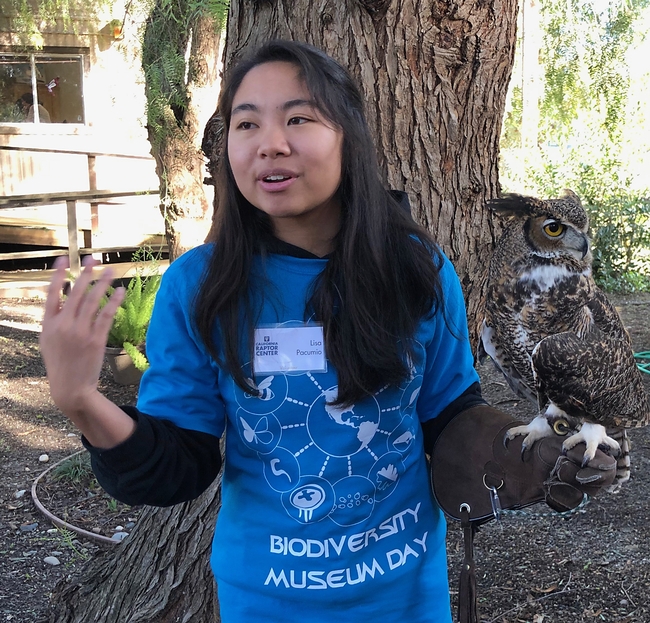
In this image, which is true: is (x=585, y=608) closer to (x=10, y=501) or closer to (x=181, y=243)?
(x=10, y=501)

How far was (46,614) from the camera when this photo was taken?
271 cm

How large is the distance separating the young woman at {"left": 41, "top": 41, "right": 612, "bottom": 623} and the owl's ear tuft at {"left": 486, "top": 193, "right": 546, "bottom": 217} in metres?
0.45

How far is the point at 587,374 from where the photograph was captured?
65.9 inches

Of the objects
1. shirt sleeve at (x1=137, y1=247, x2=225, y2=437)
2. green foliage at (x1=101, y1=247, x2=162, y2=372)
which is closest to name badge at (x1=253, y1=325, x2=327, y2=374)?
shirt sleeve at (x1=137, y1=247, x2=225, y2=437)

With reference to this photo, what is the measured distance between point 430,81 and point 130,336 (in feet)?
11.9

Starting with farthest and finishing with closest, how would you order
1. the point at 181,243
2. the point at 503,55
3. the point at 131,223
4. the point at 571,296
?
the point at 131,223
the point at 181,243
the point at 503,55
the point at 571,296

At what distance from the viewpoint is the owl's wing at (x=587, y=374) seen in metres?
1.66

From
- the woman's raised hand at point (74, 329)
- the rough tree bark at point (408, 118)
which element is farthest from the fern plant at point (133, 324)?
the woman's raised hand at point (74, 329)

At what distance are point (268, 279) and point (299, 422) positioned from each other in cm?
30

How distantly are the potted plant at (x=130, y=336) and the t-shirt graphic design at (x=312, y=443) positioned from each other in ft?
12.3

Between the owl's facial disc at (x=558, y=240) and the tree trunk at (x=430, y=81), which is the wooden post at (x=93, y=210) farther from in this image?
the owl's facial disc at (x=558, y=240)

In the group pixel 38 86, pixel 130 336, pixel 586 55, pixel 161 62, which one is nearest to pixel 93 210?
pixel 38 86

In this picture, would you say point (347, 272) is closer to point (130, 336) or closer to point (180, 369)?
point (180, 369)

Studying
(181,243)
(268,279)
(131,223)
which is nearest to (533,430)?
(268,279)
